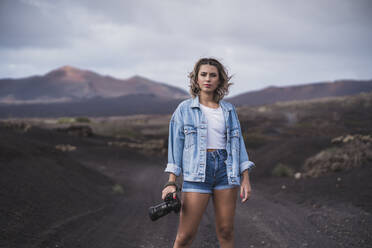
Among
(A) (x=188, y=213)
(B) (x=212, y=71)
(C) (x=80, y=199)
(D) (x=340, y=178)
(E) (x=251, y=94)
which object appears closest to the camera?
(A) (x=188, y=213)

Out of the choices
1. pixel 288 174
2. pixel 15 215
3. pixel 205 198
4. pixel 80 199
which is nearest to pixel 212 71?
pixel 205 198

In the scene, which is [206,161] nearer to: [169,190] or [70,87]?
[169,190]

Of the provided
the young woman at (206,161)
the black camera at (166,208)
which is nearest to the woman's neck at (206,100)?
the young woman at (206,161)

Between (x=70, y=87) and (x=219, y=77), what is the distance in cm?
14976

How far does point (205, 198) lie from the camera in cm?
276

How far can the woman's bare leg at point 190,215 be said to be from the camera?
8.90 feet

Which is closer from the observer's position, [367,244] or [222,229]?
[222,229]

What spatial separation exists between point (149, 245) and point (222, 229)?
2.34 metres

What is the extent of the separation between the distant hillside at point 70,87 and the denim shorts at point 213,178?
123m

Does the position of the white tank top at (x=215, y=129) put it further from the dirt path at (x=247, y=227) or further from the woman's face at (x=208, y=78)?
the dirt path at (x=247, y=227)

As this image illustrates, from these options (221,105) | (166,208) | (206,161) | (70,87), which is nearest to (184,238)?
(166,208)

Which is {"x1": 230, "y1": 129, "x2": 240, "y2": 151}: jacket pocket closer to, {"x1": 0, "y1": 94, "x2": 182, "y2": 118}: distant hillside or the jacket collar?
the jacket collar

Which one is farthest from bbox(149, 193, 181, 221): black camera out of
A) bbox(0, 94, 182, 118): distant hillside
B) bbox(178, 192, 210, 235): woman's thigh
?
bbox(0, 94, 182, 118): distant hillside

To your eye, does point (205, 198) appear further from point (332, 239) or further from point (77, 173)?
point (77, 173)
